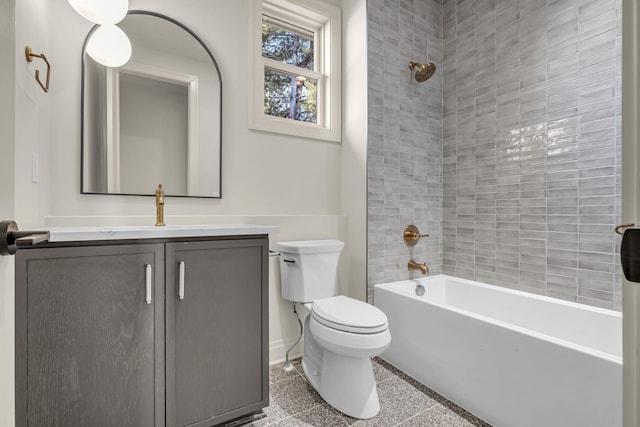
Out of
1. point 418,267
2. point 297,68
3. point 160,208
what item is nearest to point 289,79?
point 297,68

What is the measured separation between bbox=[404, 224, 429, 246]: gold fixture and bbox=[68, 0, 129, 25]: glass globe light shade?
7.08 feet

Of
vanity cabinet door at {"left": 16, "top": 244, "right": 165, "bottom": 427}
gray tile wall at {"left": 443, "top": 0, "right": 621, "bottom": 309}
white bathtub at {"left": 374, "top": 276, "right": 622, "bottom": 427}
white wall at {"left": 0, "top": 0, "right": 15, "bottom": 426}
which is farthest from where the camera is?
gray tile wall at {"left": 443, "top": 0, "right": 621, "bottom": 309}

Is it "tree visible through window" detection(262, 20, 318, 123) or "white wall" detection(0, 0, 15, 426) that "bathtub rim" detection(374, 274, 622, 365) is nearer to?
"tree visible through window" detection(262, 20, 318, 123)

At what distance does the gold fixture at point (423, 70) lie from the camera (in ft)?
7.47

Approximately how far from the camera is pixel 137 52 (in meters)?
1.74

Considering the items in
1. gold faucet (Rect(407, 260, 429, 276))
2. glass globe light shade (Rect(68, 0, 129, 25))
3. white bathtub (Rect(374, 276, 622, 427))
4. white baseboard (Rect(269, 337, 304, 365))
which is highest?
glass globe light shade (Rect(68, 0, 129, 25))

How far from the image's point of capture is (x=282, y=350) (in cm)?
211

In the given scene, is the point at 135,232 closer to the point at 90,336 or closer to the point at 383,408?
the point at 90,336

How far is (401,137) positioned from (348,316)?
1441 mm

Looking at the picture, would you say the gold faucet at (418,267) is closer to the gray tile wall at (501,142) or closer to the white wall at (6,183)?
the gray tile wall at (501,142)

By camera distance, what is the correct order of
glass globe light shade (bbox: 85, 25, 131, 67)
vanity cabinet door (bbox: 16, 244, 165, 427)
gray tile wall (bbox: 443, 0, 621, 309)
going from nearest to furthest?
vanity cabinet door (bbox: 16, 244, 165, 427), glass globe light shade (bbox: 85, 25, 131, 67), gray tile wall (bbox: 443, 0, 621, 309)

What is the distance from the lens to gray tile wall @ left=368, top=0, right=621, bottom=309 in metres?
1.74

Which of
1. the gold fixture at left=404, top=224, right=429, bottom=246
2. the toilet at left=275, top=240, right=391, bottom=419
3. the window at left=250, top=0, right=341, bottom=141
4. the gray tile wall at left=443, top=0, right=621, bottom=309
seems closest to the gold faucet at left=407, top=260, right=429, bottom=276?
the gold fixture at left=404, top=224, right=429, bottom=246

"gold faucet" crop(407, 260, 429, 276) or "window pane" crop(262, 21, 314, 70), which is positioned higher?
"window pane" crop(262, 21, 314, 70)
